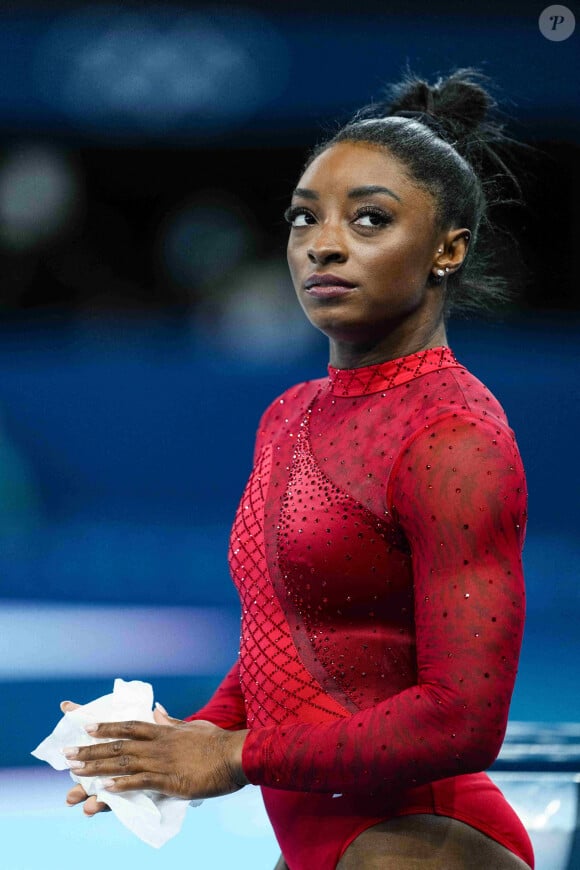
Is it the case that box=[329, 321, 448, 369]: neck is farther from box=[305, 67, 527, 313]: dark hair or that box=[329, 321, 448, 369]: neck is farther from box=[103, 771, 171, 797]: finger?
box=[103, 771, 171, 797]: finger

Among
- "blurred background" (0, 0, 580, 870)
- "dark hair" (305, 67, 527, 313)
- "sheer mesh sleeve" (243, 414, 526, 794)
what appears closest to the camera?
"sheer mesh sleeve" (243, 414, 526, 794)

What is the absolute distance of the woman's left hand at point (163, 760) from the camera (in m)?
0.94

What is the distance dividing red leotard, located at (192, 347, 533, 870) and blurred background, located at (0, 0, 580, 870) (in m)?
1.78

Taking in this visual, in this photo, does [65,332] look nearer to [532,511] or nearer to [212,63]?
[212,63]

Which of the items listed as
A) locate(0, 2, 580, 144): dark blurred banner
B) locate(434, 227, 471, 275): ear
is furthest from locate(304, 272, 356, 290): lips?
locate(0, 2, 580, 144): dark blurred banner

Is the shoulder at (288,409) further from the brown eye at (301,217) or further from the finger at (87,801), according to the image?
the finger at (87,801)

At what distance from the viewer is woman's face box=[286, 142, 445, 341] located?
3.36 ft

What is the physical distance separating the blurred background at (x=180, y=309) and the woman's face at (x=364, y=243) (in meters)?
1.87

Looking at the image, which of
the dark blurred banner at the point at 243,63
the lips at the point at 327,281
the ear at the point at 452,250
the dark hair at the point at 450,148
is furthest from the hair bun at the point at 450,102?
the dark blurred banner at the point at 243,63

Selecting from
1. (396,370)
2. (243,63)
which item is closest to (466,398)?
(396,370)

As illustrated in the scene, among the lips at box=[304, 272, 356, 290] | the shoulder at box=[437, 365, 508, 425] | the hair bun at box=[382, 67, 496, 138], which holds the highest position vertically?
the hair bun at box=[382, 67, 496, 138]

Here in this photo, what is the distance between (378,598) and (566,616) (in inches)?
99.7

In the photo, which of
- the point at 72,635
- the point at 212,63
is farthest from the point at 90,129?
the point at 72,635

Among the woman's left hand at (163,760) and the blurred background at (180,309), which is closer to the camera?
the woman's left hand at (163,760)
